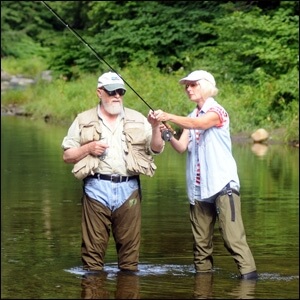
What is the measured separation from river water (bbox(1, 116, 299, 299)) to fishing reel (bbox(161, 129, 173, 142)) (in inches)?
46.0

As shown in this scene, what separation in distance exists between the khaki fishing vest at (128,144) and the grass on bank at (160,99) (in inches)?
529

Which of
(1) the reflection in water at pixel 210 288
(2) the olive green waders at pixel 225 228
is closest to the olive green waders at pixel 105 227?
(2) the olive green waders at pixel 225 228

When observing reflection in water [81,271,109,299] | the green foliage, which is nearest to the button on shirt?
reflection in water [81,271,109,299]

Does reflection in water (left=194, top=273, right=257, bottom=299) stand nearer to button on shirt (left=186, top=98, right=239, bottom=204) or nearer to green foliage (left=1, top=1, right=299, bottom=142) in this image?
button on shirt (left=186, top=98, right=239, bottom=204)

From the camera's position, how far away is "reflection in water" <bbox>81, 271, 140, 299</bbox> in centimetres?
905

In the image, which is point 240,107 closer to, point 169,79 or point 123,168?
point 169,79

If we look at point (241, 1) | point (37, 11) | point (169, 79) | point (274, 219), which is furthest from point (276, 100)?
point (37, 11)

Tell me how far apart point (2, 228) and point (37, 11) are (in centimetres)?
6405

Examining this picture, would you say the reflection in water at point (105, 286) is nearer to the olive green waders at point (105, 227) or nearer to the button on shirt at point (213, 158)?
the olive green waders at point (105, 227)

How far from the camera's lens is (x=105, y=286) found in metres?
9.35

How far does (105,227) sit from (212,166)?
1.02m

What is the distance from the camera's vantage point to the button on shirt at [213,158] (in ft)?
31.1

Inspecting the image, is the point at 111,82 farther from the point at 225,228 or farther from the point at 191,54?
the point at 191,54

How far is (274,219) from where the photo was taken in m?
14.3
